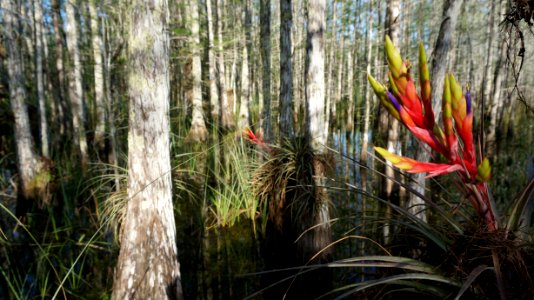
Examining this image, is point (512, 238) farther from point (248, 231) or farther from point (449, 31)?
point (248, 231)

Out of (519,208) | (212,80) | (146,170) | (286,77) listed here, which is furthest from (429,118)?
(212,80)

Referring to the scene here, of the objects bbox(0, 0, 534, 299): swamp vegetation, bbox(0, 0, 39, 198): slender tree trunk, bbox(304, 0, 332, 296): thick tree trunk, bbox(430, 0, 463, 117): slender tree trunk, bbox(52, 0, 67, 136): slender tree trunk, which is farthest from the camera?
bbox(52, 0, 67, 136): slender tree trunk

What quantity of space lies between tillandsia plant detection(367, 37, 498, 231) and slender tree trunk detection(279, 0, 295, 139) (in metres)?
4.02

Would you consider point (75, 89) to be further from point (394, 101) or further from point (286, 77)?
point (394, 101)

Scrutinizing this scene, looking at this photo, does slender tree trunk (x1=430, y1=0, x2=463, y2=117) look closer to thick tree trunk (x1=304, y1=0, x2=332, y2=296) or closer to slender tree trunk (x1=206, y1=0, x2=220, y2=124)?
thick tree trunk (x1=304, y1=0, x2=332, y2=296)

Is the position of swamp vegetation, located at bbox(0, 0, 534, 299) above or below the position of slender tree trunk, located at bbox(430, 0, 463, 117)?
below

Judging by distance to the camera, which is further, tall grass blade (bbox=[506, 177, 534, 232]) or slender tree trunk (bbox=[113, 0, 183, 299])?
slender tree trunk (bbox=[113, 0, 183, 299])

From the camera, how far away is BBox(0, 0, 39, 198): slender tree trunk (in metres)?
5.76

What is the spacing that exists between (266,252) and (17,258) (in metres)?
3.43

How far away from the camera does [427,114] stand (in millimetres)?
856

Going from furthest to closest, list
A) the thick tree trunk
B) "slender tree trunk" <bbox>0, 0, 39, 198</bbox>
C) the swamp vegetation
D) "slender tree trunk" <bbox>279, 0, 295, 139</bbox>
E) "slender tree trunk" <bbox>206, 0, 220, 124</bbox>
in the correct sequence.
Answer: "slender tree trunk" <bbox>206, 0, 220, 124</bbox>, "slender tree trunk" <bbox>0, 0, 39, 198</bbox>, "slender tree trunk" <bbox>279, 0, 295, 139</bbox>, the thick tree trunk, the swamp vegetation

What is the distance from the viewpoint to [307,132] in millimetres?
4285

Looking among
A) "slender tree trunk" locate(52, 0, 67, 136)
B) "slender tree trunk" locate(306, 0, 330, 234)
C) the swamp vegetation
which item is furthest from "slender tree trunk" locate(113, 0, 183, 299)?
"slender tree trunk" locate(52, 0, 67, 136)

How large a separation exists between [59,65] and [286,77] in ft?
26.6
